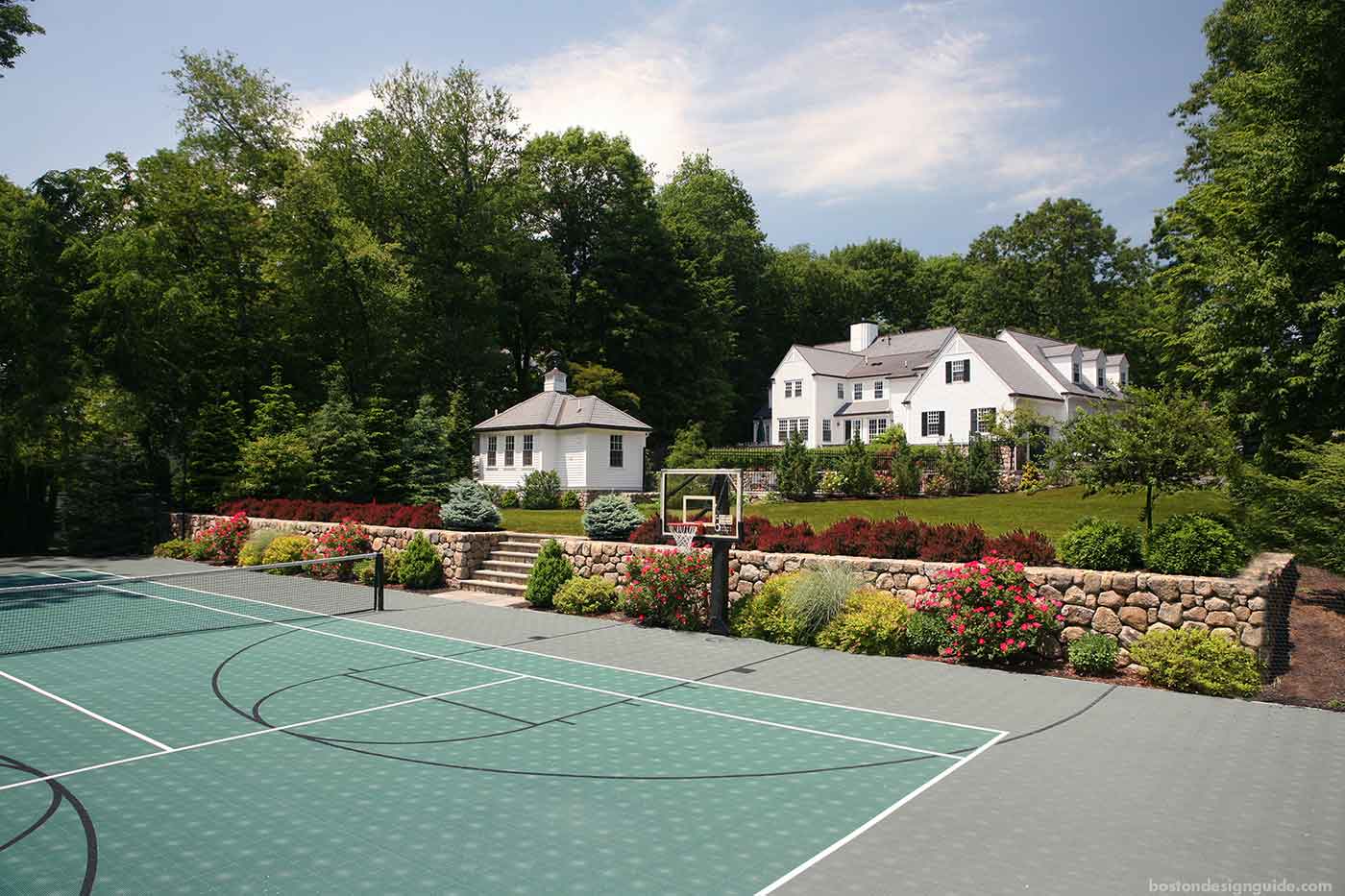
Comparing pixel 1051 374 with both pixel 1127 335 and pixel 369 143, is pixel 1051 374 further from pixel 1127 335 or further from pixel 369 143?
pixel 369 143

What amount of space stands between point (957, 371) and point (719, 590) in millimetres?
34351

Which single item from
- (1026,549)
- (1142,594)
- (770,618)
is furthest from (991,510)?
(1142,594)

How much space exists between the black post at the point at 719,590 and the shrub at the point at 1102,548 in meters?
5.06

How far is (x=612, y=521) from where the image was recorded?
54.6 feet

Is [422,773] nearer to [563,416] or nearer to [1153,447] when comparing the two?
[1153,447]

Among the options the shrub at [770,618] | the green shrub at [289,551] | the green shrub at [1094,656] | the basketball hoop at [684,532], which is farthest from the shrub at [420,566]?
the green shrub at [1094,656]

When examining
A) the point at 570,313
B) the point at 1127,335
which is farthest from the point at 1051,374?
the point at 570,313

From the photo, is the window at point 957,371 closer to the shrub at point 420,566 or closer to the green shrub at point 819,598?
the shrub at point 420,566

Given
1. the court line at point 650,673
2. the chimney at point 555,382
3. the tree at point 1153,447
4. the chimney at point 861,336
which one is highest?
the chimney at point 861,336

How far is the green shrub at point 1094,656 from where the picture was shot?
10578 mm

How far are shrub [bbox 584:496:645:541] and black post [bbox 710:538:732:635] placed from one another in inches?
133

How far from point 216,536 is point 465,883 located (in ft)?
73.4

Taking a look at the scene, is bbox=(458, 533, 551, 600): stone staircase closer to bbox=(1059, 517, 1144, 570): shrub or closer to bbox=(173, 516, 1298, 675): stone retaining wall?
bbox=(173, 516, 1298, 675): stone retaining wall

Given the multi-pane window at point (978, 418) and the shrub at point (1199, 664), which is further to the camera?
the multi-pane window at point (978, 418)
